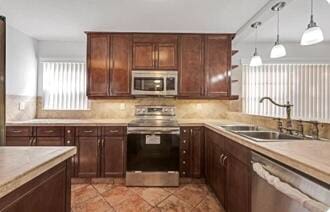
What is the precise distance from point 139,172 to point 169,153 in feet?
1.64

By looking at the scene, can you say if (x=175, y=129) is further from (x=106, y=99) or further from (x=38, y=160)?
(x=38, y=160)

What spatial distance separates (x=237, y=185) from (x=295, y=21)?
2.46 meters

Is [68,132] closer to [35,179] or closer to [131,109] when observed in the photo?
[131,109]

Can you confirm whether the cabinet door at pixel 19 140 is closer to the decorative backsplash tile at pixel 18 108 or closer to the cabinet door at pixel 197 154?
the decorative backsplash tile at pixel 18 108

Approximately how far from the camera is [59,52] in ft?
14.2

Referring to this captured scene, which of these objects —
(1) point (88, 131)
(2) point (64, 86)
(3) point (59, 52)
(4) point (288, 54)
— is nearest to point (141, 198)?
(1) point (88, 131)

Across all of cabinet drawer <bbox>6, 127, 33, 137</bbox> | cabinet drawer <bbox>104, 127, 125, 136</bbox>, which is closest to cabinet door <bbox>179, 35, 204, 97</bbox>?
cabinet drawer <bbox>104, 127, 125, 136</bbox>

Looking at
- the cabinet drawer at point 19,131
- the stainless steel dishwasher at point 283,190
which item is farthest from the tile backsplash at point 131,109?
the stainless steel dishwasher at point 283,190

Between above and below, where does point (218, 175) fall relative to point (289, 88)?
below

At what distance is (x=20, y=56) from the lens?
12.5 feet

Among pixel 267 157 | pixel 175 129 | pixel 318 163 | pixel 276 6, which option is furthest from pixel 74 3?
pixel 318 163

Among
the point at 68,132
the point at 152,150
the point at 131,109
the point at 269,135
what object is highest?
the point at 131,109

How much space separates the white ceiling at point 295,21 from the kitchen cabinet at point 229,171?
1728 millimetres

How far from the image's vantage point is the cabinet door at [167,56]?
3.91 meters
